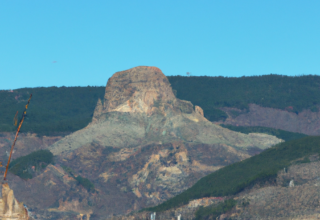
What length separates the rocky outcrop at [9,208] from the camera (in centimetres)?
1355

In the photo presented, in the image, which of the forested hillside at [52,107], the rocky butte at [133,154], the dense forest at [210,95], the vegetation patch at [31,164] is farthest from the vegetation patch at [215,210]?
the dense forest at [210,95]

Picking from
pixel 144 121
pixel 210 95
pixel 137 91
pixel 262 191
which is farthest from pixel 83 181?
pixel 210 95

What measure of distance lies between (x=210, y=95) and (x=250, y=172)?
360 ft

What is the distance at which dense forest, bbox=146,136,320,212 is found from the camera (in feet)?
215

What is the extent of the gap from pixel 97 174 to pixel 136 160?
6.70m

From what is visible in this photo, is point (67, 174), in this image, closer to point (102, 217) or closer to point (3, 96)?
point (102, 217)

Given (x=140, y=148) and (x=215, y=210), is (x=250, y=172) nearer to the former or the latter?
(x=215, y=210)

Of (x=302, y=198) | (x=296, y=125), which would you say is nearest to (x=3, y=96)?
(x=296, y=125)

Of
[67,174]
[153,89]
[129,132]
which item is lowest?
[67,174]

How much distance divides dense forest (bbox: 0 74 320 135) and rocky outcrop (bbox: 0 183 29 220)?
13437cm

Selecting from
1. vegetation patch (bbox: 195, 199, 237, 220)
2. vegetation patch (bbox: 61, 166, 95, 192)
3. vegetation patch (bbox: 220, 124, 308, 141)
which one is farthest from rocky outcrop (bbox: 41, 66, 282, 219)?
vegetation patch (bbox: 195, 199, 237, 220)

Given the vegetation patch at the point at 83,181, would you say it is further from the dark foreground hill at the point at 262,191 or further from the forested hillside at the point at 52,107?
the forested hillside at the point at 52,107

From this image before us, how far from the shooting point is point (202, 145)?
97.3 m

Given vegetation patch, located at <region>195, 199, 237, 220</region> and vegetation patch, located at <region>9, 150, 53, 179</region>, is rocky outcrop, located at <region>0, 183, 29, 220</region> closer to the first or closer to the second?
vegetation patch, located at <region>195, 199, 237, 220</region>
